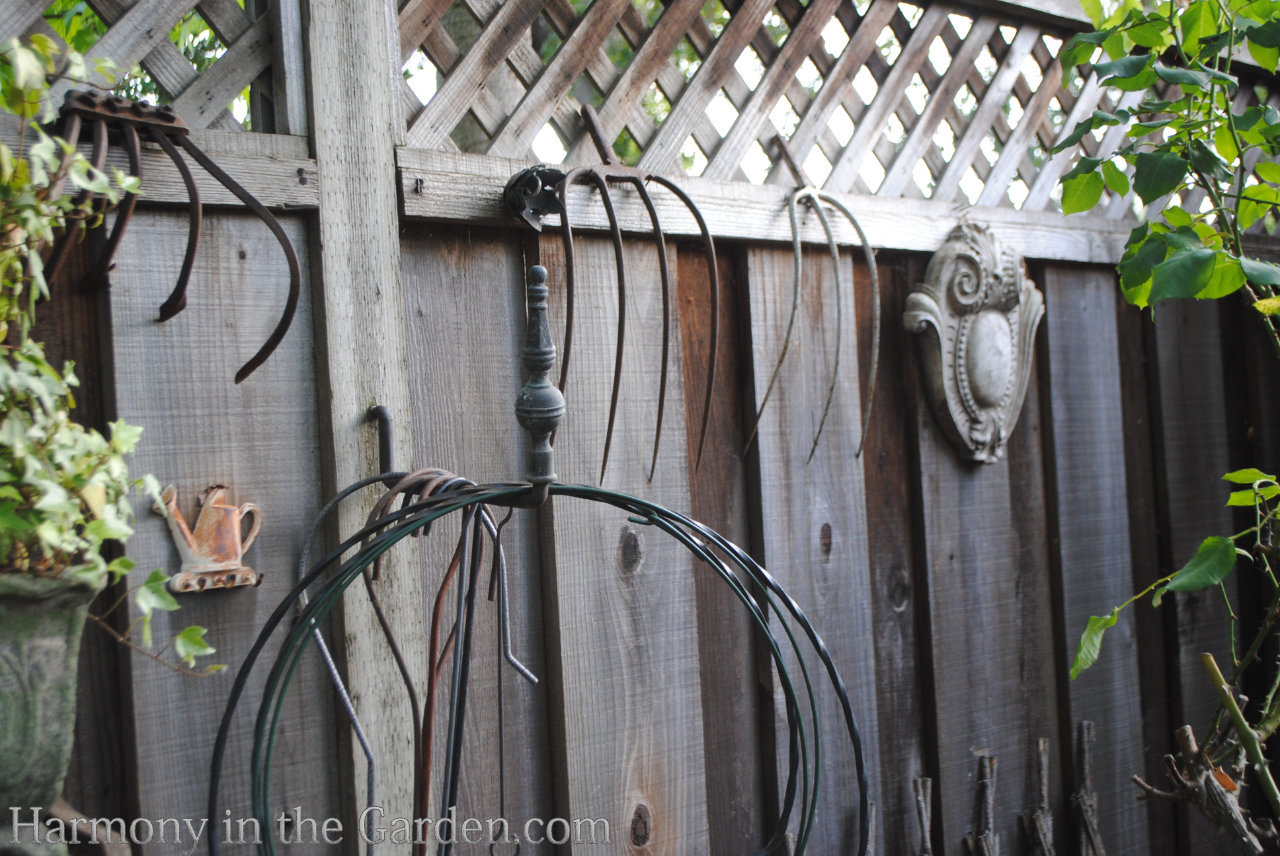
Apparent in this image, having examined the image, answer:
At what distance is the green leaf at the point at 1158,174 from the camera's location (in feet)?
4.07

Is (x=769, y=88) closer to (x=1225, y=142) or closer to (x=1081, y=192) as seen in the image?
(x=1081, y=192)

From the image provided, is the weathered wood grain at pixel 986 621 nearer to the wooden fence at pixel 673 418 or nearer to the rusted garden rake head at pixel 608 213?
the wooden fence at pixel 673 418

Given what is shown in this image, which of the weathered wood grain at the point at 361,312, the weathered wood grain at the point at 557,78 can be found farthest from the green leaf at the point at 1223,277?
→ the weathered wood grain at the point at 361,312

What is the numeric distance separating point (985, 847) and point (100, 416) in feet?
4.68

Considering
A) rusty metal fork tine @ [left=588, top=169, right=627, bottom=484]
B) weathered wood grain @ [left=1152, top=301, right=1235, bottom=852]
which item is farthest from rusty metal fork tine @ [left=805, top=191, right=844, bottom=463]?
weathered wood grain @ [left=1152, top=301, right=1235, bottom=852]

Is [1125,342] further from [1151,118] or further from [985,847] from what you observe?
[985,847]

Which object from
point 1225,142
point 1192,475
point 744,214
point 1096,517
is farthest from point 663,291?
point 1192,475

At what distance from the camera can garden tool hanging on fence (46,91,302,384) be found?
0.85 meters

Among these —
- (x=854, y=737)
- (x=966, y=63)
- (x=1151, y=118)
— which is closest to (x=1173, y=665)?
(x=1151, y=118)

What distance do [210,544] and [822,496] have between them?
0.85m

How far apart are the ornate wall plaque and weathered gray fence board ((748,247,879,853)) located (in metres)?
0.13

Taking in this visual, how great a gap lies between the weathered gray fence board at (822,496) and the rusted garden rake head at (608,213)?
153mm

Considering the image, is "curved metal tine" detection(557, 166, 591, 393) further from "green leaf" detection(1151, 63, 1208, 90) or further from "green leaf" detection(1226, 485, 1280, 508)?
"green leaf" detection(1226, 485, 1280, 508)

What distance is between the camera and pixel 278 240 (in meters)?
0.93
